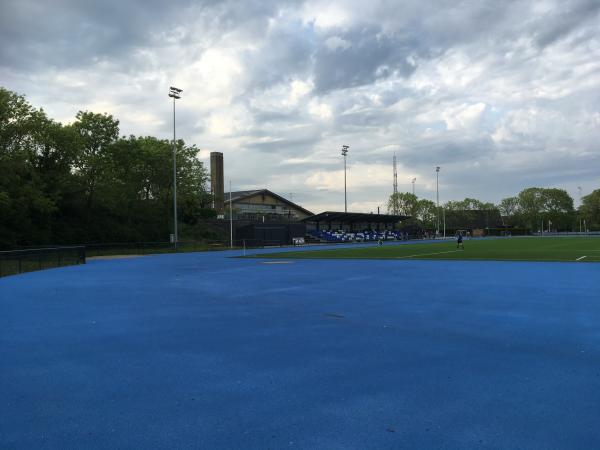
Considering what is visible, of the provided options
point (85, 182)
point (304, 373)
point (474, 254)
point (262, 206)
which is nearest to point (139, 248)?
point (85, 182)

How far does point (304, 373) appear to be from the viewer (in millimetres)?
6613

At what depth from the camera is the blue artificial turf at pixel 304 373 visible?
4.68m

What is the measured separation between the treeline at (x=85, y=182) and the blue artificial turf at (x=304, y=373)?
28.8m

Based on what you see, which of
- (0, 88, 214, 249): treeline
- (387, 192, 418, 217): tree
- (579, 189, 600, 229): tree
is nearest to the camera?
(0, 88, 214, 249): treeline

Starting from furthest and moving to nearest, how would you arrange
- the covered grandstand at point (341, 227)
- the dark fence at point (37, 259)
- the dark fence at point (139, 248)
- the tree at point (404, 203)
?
the tree at point (404, 203) < the covered grandstand at point (341, 227) < the dark fence at point (139, 248) < the dark fence at point (37, 259)

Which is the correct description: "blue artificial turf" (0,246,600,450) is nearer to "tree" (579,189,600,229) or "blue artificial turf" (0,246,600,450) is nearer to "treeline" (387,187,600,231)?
"treeline" (387,187,600,231)

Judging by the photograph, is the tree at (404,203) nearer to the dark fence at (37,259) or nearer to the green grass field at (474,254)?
the green grass field at (474,254)

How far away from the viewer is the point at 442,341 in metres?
8.43

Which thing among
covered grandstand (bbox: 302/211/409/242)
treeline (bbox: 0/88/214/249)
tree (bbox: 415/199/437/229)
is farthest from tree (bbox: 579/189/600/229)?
treeline (bbox: 0/88/214/249)

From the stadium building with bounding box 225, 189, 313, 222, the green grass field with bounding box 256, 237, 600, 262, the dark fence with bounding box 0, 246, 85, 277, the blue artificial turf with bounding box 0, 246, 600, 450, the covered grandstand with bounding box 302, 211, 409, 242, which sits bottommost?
the blue artificial turf with bounding box 0, 246, 600, 450

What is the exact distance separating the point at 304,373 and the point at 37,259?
86.7 ft

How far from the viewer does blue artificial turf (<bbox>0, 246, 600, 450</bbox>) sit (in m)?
4.68

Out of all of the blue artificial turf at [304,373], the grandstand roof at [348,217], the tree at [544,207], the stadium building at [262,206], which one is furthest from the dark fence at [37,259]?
the tree at [544,207]

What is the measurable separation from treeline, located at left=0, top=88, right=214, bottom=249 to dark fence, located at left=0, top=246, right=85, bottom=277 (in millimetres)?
7277
